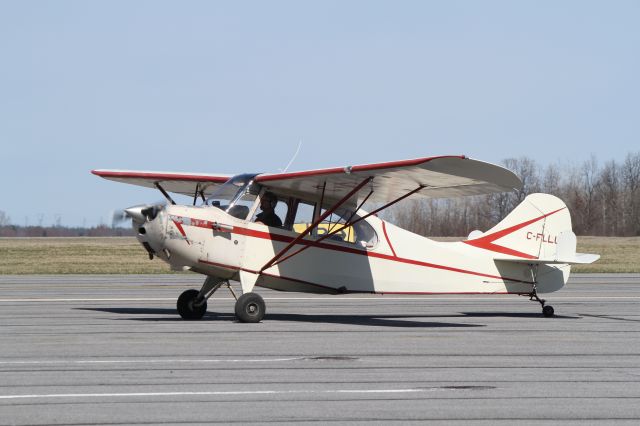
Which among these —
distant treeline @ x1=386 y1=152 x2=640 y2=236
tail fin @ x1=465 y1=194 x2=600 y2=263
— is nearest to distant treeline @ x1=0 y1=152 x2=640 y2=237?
distant treeline @ x1=386 y1=152 x2=640 y2=236

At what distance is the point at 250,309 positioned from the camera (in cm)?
1577

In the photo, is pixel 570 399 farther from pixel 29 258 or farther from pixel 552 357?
pixel 29 258

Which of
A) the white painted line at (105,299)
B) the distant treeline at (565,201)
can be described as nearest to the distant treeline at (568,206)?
the distant treeline at (565,201)

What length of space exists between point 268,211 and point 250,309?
1.91m

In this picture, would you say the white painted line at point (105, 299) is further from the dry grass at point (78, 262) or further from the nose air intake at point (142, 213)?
the dry grass at point (78, 262)

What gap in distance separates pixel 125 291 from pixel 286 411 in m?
18.6

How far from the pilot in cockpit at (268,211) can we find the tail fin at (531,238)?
162 inches

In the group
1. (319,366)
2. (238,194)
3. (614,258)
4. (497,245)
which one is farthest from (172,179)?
(614,258)

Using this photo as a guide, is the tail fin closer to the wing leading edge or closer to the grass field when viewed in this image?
the wing leading edge

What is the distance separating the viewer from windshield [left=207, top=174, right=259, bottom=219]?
16484mm

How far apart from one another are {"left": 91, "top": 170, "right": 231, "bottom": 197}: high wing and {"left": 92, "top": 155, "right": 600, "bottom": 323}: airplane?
0.02 metres

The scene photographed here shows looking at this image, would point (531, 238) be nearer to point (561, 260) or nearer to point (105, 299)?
point (561, 260)

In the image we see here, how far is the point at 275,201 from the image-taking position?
55.6 ft

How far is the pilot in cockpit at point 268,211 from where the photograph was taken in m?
16.8
